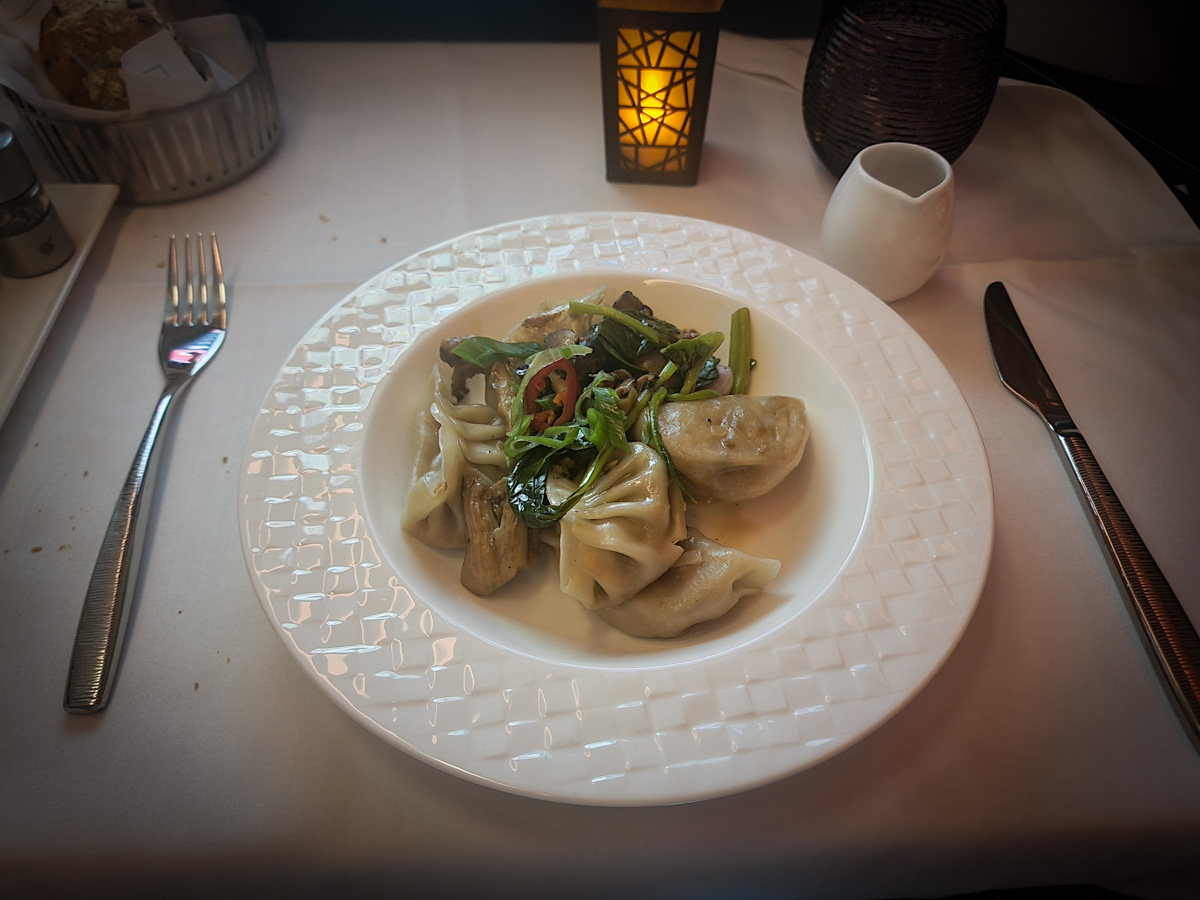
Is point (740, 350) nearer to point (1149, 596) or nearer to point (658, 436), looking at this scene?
point (658, 436)

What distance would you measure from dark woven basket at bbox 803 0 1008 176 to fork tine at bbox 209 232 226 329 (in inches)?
63.1

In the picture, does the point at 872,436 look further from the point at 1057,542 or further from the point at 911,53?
the point at 911,53

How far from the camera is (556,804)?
111 centimetres

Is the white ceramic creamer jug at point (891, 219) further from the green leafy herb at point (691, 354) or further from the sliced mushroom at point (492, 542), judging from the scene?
the sliced mushroom at point (492, 542)

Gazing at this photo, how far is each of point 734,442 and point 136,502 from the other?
112 cm

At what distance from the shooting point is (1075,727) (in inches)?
45.8

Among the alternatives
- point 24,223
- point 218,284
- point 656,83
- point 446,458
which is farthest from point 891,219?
point 24,223

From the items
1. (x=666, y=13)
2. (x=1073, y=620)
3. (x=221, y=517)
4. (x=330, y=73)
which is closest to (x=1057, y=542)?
(x=1073, y=620)

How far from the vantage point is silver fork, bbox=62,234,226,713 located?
1219 mm

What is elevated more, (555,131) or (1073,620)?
(555,131)

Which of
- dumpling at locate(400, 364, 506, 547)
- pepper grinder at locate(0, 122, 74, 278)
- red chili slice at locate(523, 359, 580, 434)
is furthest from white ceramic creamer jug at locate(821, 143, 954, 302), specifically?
pepper grinder at locate(0, 122, 74, 278)

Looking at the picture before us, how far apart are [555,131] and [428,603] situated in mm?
1751

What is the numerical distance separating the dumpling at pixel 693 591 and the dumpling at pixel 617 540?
2cm

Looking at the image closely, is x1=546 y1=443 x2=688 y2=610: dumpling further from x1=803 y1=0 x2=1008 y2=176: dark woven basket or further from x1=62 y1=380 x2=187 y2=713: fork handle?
x1=803 y1=0 x2=1008 y2=176: dark woven basket
